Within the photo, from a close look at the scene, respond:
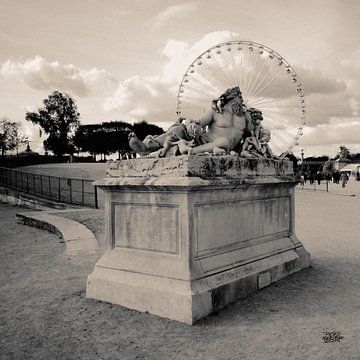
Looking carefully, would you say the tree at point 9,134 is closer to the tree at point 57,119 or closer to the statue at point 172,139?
the tree at point 57,119

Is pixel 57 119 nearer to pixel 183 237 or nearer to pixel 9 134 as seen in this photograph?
pixel 9 134

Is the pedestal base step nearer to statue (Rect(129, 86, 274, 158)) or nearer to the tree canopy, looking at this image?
statue (Rect(129, 86, 274, 158))

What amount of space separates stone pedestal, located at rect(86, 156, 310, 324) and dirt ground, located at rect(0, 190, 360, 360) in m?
0.19

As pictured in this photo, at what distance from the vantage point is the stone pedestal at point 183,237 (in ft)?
15.0

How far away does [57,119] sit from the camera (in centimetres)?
6750

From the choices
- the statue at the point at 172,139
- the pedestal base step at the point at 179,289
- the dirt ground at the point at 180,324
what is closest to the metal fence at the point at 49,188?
the statue at the point at 172,139

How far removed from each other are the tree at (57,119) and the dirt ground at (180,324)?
63699 millimetres

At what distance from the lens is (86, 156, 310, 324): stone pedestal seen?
15.0 ft

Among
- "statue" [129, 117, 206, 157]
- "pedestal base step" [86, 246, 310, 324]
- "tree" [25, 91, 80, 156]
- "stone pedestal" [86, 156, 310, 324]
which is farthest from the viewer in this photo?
"tree" [25, 91, 80, 156]

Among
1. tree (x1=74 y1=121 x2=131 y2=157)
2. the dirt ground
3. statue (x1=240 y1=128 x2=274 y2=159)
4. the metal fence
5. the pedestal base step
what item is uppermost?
tree (x1=74 y1=121 x2=131 y2=157)

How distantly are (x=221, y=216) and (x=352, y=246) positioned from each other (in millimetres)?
4862

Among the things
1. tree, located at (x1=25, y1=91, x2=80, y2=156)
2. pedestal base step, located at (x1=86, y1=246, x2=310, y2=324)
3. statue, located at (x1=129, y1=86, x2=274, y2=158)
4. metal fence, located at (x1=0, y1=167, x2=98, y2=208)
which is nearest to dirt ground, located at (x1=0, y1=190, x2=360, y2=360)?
pedestal base step, located at (x1=86, y1=246, x2=310, y2=324)

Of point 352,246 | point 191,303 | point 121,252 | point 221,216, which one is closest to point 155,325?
point 191,303

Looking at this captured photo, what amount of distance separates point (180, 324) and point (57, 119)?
67.2 m
